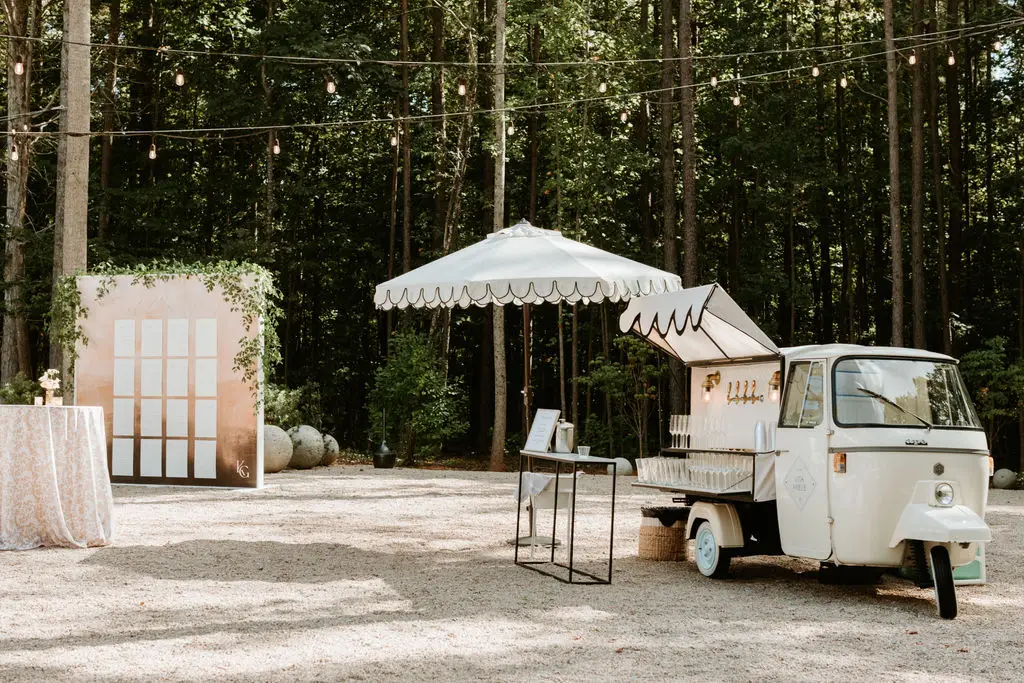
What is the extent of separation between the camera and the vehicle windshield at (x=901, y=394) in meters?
6.56

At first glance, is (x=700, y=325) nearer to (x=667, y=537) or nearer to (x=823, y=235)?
(x=667, y=537)

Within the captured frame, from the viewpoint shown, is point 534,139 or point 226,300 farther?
point 534,139

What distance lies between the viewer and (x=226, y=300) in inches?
530

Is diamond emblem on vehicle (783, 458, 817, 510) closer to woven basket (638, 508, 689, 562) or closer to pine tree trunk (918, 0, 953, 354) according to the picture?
woven basket (638, 508, 689, 562)

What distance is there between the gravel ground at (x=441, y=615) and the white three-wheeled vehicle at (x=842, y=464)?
346 mm

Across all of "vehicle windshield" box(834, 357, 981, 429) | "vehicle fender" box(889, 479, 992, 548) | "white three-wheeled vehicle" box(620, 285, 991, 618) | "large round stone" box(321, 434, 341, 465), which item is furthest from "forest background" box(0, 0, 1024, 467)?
"vehicle fender" box(889, 479, 992, 548)

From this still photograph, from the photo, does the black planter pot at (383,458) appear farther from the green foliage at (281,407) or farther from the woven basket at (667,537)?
the woven basket at (667,537)

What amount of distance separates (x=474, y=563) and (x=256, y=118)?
1753cm

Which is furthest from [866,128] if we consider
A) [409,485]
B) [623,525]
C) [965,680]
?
[965,680]

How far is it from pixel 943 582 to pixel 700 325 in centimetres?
234

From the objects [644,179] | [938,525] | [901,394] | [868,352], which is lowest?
[938,525]

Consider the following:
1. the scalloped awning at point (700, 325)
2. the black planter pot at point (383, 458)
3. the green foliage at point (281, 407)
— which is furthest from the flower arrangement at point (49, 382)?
the black planter pot at point (383, 458)

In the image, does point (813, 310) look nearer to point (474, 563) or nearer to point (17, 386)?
point (17, 386)

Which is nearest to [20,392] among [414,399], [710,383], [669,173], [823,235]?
[414,399]
